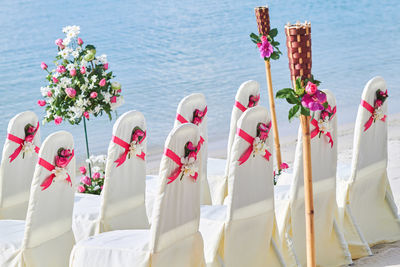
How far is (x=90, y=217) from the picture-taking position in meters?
4.69

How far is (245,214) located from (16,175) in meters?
1.62

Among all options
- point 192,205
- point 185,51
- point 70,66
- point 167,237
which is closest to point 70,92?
point 70,66

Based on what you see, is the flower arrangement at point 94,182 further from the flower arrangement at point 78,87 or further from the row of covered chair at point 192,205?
the row of covered chair at point 192,205

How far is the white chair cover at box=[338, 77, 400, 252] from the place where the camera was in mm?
4852

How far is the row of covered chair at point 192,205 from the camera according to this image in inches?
149

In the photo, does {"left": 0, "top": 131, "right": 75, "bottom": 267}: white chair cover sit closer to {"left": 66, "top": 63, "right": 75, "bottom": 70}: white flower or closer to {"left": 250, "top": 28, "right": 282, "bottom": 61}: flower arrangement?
{"left": 66, "top": 63, "right": 75, "bottom": 70}: white flower

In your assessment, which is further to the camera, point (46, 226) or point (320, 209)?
point (320, 209)

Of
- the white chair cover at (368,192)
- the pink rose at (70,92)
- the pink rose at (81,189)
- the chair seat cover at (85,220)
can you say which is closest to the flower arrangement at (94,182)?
the pink rose at (81,189)

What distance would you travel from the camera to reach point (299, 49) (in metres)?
3.46

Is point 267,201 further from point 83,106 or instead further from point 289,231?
point 83,106

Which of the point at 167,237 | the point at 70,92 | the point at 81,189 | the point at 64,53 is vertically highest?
the point at 64,53

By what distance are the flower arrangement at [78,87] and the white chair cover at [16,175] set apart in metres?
0.88

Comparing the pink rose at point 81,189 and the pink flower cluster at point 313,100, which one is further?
the pink rose at point 81,189

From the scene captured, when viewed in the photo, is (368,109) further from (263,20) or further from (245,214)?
(263,20)
